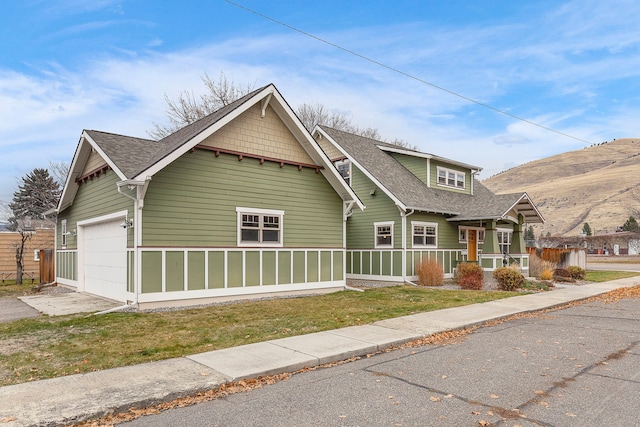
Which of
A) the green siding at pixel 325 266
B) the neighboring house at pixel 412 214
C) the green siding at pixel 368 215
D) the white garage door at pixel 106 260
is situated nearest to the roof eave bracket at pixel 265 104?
the green siding at pixel 325 266

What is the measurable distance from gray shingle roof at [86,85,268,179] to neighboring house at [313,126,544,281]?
9.04 m

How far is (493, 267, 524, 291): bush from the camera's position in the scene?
1748cm

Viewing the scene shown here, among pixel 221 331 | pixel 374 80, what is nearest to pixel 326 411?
pixel 221 331

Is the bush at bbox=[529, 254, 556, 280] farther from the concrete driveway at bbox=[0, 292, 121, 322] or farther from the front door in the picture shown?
the concrete driveway at bbox=[0, 292, 121, 322]

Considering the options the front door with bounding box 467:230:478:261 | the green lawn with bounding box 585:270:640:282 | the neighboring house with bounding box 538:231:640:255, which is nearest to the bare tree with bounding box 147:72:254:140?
the front door with bounding box 467:230:478:261

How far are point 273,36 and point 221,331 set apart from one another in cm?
1262

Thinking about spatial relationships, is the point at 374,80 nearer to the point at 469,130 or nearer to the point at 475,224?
the point at 475,224

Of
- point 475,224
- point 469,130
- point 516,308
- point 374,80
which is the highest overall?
point 469,130

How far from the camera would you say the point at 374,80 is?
21.1 m

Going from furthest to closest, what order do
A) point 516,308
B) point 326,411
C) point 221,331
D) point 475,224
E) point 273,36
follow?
point 475,224 < point 273,36 < point 516,308 < point 221,331 < point 326,411

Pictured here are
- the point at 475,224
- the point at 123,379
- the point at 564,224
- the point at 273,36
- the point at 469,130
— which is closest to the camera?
the point at 123,379

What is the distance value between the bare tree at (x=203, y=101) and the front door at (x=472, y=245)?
2064 centimetres

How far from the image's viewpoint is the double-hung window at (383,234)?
821 inches

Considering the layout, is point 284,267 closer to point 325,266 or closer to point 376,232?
point 325,266
